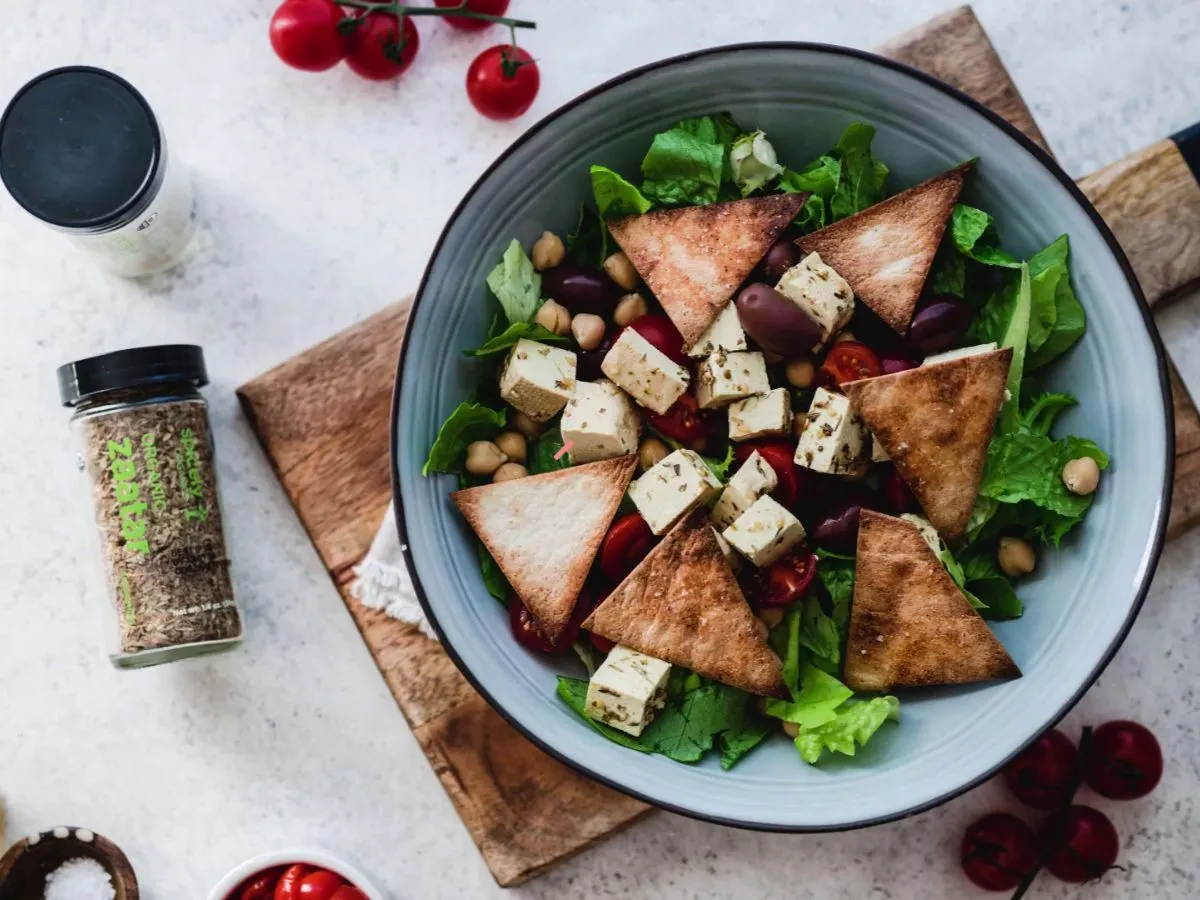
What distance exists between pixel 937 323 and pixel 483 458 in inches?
33.7

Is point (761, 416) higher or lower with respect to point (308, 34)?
lower

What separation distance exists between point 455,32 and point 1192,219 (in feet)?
5.30

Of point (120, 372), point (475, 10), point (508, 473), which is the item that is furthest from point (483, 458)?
point (475, 10)

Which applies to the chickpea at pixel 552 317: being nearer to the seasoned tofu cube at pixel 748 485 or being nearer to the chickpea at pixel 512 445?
the chickpea at pixel 512 445

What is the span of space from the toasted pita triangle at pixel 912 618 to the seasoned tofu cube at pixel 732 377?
301 mm

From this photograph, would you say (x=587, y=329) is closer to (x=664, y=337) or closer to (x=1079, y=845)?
(x=664, y=337)

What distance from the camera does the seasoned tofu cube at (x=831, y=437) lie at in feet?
6.52

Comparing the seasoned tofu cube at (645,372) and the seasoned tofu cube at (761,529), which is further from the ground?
the seasoned tofu cube at (645,372)

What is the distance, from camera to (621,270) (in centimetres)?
215

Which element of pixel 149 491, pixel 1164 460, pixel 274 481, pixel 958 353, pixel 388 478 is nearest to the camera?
pixel 1164 460

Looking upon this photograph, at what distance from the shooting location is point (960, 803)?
2.52 m

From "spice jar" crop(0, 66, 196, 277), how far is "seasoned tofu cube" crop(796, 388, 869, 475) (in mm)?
1364

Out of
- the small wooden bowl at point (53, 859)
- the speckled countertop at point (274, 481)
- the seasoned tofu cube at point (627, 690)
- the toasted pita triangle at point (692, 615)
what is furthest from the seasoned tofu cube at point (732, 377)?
the small wooden bowl at point (53, 859)

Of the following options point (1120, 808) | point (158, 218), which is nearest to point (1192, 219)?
point (1120, 808)
